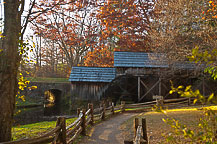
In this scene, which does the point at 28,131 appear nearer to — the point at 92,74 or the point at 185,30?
the point at 185,30

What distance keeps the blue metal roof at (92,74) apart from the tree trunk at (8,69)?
16936 mm

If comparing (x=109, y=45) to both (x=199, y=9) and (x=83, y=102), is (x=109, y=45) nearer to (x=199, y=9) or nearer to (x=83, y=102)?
(x=83, y=102)

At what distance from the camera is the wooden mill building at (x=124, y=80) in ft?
68.2

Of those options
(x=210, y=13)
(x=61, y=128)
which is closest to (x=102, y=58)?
(x=210, y=13)

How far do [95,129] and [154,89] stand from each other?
44.5ft

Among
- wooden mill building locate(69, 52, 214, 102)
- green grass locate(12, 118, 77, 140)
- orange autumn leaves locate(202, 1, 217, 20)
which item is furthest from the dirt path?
wooden mill building locate(69, 52, 214, 102)

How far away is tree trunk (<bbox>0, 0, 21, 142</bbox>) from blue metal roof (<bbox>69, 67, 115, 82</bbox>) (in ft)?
55.6

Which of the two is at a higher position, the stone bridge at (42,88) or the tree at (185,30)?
the tree at (185,30)

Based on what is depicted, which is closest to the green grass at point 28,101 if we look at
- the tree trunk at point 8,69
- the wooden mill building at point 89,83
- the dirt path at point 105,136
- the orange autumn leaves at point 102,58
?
the wooden mill building at point 89,83

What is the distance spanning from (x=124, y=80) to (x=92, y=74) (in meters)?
3.55

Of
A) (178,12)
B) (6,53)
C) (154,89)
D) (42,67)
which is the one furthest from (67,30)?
(6,53)

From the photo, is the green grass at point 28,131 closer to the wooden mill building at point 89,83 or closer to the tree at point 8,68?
the tree at point 8,68

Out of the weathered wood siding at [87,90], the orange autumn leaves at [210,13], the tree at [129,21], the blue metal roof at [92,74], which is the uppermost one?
the tree at [129,21]

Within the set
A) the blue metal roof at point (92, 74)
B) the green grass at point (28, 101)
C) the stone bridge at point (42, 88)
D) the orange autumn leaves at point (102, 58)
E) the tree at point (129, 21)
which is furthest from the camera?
the orange autumn leaves at point (102, 58)
